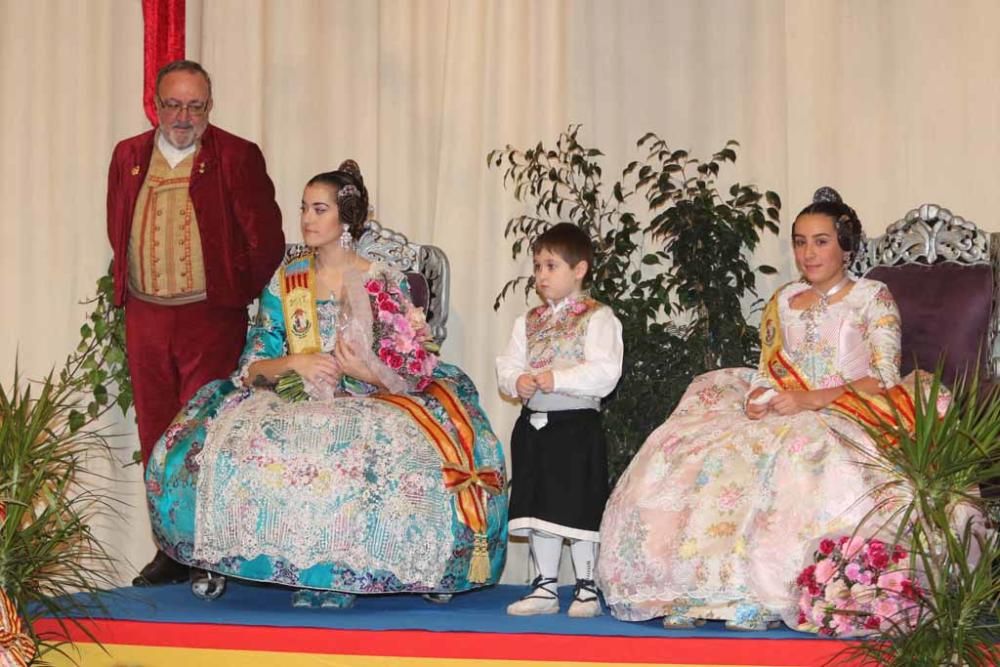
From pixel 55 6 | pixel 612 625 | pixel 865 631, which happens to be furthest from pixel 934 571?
pixel 55 6

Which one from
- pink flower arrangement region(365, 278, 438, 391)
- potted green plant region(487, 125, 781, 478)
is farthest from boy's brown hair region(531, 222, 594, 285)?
potted green plant region(487, 125, 781, 478)

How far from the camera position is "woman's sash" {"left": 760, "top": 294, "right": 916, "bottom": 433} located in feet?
11.1

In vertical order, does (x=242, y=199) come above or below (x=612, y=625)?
above

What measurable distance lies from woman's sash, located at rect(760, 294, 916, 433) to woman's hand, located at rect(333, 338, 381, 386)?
3.95ft

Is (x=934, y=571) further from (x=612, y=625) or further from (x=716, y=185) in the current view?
(x=716, y=185)

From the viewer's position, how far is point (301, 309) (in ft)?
13.5

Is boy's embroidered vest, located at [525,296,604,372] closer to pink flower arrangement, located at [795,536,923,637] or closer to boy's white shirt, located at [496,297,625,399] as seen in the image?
boy's white shirt, located at [496,297,625,399]

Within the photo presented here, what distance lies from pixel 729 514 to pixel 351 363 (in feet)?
4.08

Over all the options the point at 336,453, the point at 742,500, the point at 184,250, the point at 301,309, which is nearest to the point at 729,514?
the point at 742,500

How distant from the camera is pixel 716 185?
5.07 metres

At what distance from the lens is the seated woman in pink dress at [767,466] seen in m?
3.33

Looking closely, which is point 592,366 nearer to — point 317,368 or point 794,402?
point 794,402

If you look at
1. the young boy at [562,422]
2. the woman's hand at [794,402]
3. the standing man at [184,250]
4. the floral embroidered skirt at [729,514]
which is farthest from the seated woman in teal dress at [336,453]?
the woman's hand at [794,402]

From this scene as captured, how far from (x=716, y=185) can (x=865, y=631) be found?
2.30m
